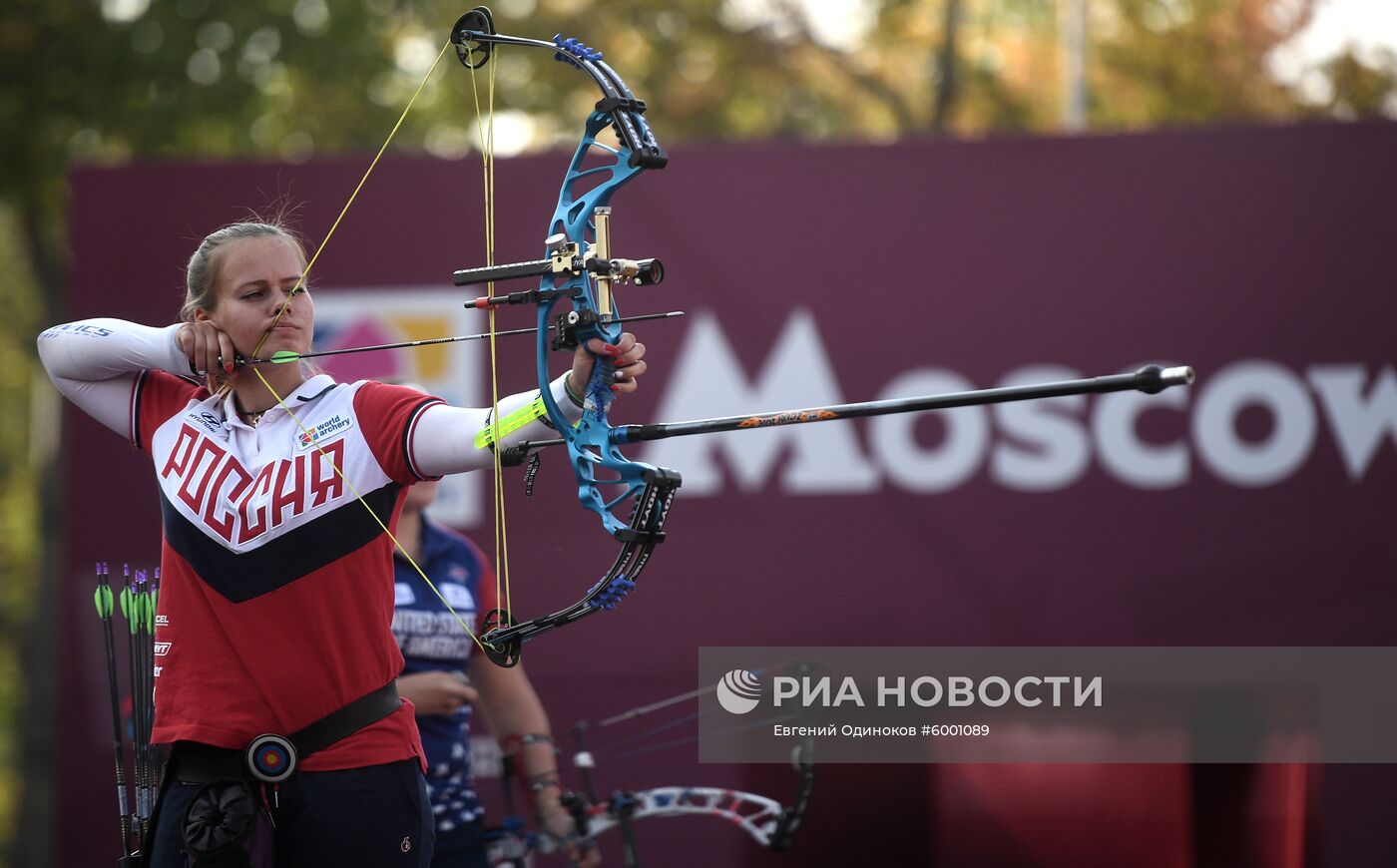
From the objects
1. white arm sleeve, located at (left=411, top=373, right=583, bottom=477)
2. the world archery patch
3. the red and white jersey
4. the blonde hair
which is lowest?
the red and white jersey

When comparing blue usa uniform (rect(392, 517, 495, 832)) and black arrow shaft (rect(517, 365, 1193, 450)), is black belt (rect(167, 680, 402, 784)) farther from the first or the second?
blue usa uniform (rect(392, 517, 495, 832))

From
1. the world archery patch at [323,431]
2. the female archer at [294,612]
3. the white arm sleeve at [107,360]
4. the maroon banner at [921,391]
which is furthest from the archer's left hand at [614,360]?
the maroon banner at [921,391]

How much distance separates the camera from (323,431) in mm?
2248

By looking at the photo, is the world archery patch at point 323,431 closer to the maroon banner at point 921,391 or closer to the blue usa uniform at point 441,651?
the blue usa uniform at point 441,651

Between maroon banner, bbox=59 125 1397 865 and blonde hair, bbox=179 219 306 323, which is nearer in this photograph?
blonde hair, bbox=179 219 306 323

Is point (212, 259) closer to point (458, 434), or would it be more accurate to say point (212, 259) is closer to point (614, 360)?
point (458, 434)

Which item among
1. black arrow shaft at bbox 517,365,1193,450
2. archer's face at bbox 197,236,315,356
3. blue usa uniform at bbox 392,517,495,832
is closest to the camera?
black arrow shaft at bbox 517,365,1193,450

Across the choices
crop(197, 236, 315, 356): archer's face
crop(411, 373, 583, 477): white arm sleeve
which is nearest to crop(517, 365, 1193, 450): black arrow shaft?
crop(411, 373, 583, 477): white arm sleeve

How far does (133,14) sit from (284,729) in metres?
7.07

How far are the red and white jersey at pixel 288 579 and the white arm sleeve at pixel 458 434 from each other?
0.03m

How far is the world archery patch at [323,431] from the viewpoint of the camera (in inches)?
88.3

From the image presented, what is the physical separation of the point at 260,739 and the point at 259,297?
671mm

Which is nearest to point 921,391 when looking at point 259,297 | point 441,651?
point 441,651

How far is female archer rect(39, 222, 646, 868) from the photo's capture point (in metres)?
2.15
